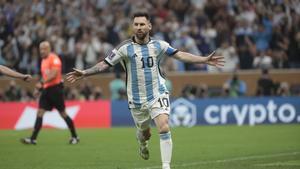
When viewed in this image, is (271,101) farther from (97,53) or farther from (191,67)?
(97,53)

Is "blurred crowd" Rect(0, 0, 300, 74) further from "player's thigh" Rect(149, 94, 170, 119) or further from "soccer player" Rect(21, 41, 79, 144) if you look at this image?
"player's thigh" Rect(149, 94, 170, 119)

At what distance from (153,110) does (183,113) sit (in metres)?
14.1

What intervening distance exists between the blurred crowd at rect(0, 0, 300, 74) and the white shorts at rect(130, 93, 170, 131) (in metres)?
15.1

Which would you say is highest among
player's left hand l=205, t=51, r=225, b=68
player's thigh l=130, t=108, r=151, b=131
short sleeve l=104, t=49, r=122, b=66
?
short sleeve l=104, t=49, r=122, b=66

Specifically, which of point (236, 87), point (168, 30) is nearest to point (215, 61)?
point (236, 87)

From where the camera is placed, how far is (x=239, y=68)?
28.1 meters

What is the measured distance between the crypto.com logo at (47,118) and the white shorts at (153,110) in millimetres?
13196

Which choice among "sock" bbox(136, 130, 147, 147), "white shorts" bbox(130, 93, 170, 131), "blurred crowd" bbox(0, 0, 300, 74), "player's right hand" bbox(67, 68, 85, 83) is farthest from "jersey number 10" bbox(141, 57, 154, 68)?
"blurred crowd" bbox(0, 0, 300, 74)

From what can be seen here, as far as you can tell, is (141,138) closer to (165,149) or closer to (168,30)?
(165,149)

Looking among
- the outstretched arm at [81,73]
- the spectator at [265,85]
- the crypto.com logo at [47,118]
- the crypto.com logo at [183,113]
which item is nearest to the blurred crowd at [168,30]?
the spectator at [265,85]

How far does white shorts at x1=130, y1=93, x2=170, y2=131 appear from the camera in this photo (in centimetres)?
1188

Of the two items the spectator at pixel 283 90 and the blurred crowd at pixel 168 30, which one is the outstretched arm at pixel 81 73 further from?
the blurred crowd at pixel 168 30

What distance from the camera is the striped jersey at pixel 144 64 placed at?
12.0 meters

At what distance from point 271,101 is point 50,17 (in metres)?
9.46
